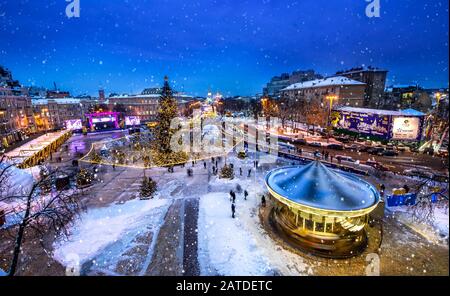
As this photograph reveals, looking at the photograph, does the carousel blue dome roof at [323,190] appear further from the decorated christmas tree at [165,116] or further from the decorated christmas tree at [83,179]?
the decorated christmas tree at [83,179]

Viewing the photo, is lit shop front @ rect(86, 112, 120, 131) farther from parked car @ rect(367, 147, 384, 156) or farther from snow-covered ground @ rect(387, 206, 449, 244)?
snow-covered ground @ rect(387, 206, 449, 244)

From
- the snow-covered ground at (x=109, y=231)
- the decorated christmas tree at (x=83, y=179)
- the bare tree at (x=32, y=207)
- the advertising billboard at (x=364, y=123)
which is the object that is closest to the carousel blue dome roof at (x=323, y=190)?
the snow-covered ground at (x=109, y=231)

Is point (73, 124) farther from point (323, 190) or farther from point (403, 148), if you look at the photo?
point (403, 148)

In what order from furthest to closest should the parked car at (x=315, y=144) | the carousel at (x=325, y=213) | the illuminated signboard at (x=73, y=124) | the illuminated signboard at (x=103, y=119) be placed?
the illuminated signboard at (x=103, y=119) < the illuminated signboard at (x=73, y=124) < the parked car at (x=315, y=144) < the carousel at (x=325, y=213)

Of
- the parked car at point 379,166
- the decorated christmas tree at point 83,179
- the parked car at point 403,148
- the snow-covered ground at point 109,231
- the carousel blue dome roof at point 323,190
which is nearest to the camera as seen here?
the snow-covered ground at point 109,231

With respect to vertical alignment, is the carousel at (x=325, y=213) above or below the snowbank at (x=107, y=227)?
above

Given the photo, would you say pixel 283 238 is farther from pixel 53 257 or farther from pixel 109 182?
pixel 109 182

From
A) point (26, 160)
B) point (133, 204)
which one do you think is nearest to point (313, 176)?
point (133, 204)

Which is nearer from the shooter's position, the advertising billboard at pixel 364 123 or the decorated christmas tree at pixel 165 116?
the decorated christmas tree at pixel 165 116

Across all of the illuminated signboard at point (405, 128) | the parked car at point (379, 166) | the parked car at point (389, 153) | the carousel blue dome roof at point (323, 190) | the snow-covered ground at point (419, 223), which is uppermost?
the illuminated signboard at point (405, 128)

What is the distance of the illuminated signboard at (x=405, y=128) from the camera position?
27089 mm

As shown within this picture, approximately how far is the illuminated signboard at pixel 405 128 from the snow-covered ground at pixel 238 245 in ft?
82.8

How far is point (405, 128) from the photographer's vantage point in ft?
91.7
